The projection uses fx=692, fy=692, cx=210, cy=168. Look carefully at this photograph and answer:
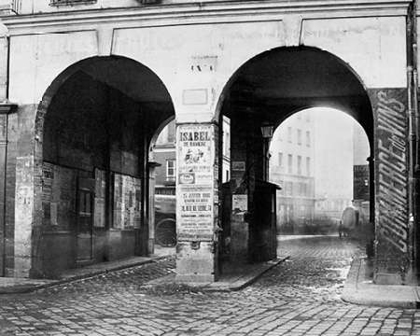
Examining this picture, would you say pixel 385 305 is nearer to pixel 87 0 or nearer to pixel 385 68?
pixel 385 68

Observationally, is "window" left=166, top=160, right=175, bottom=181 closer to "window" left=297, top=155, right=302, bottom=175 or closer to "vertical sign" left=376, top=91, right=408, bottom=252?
"window" left=297, top=155, right=302, bottom=175

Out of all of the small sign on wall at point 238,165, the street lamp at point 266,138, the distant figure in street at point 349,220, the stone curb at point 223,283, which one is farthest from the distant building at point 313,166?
the stone curb at point 223,283

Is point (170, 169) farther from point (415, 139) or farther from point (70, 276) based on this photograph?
point (415, 139)

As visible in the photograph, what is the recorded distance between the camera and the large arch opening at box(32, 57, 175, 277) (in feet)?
51.4

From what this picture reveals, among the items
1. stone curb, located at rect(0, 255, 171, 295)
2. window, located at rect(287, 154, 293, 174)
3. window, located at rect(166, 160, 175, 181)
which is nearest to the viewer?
stone curb, located at rect(0, 255, 171, 295)

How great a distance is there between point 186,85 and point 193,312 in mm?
5553

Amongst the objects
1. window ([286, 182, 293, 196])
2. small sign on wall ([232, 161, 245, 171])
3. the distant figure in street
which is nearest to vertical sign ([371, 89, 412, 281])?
small sign on wall ([232, 161, 245, 171])

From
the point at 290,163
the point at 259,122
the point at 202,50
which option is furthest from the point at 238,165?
the point at 290,163

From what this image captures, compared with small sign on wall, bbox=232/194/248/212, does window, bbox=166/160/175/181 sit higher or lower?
higher

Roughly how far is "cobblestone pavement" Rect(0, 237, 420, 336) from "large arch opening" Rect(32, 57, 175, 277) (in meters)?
2.32

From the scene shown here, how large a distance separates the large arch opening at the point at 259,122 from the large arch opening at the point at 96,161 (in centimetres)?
247

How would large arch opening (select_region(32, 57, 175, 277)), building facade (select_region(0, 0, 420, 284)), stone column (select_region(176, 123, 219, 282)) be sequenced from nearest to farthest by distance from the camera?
building facade (select_region(0, 0, 420, 284))
stone column (select_region(176, 123, 219, 282))
large arch opening (select_region(32, 57, 175, 277))

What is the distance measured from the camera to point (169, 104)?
21.6 metres

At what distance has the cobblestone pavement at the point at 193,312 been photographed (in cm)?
853
